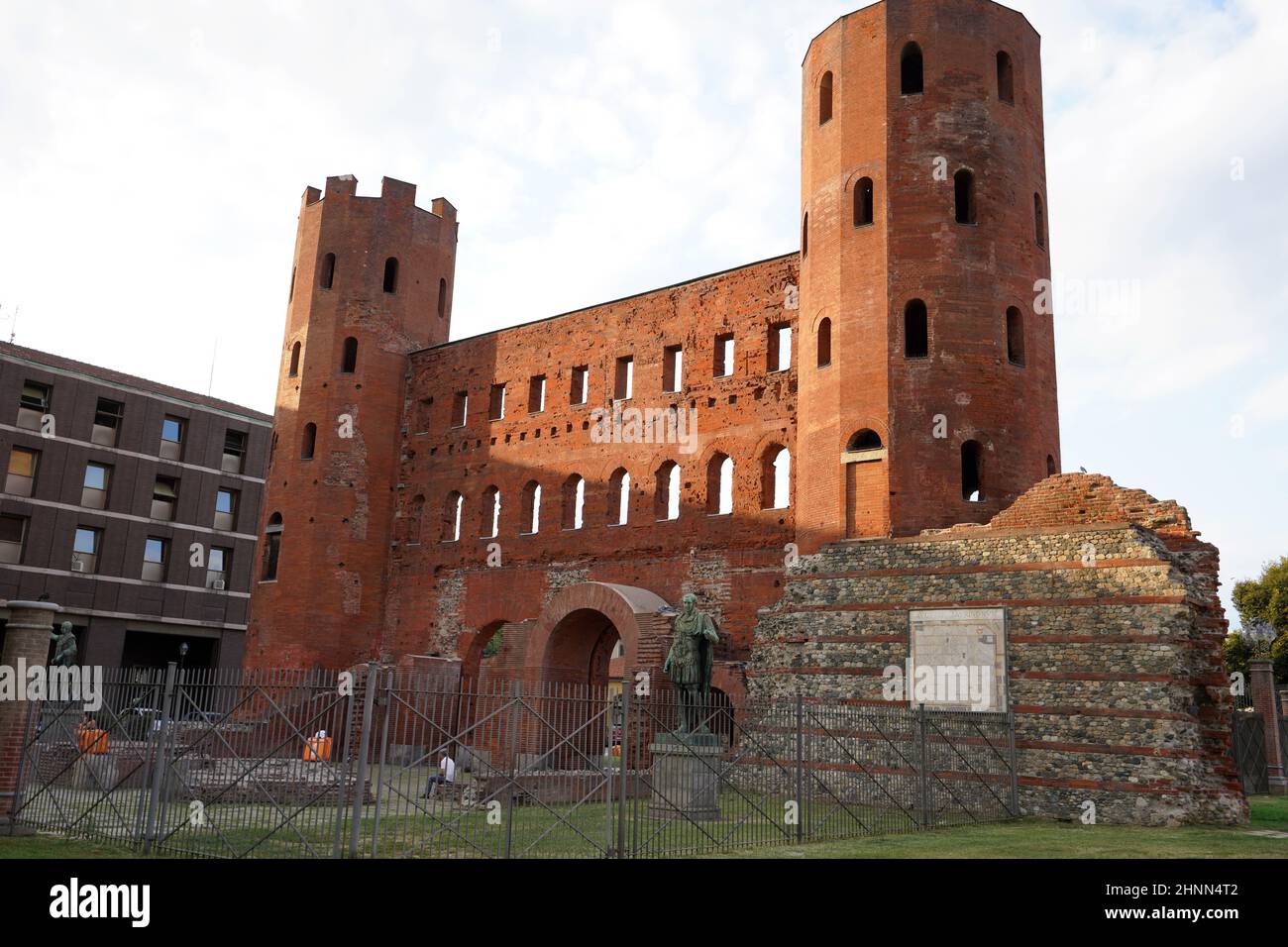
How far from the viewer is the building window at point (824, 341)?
20.5 metres

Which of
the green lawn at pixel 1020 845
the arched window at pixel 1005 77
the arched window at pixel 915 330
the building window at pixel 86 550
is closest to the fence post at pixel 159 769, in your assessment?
the green lawn at pixel 1020 845

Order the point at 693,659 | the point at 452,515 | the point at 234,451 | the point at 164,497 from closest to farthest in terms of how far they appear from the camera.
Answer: the point at 693,659 → the point at 452,515 → the point at 164,497 → the point at 234,451

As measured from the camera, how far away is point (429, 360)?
98.1ft

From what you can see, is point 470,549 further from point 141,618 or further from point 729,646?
point 141,618

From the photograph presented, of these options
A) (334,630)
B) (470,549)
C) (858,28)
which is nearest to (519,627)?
(470,549)

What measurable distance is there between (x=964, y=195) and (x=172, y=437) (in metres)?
30.2

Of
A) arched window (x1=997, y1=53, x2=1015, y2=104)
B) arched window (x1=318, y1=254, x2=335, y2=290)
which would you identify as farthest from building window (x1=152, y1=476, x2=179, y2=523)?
arched window (x1=997, y1=53, x2=1015, y2=104)

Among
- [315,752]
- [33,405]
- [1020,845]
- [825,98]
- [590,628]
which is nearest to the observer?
[315,752]

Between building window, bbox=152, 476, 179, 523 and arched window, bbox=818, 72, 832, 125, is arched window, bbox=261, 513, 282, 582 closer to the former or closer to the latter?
building window, bbox=152, 476, 179, 523

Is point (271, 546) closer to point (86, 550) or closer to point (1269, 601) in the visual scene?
point (86, 550)

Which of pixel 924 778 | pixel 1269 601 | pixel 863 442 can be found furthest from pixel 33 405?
pixel 1269 601

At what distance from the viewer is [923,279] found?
1947 cm

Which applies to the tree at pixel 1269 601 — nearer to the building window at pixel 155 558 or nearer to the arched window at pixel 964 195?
the arched window at pixel 964 195

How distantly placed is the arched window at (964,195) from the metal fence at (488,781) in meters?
9.77
